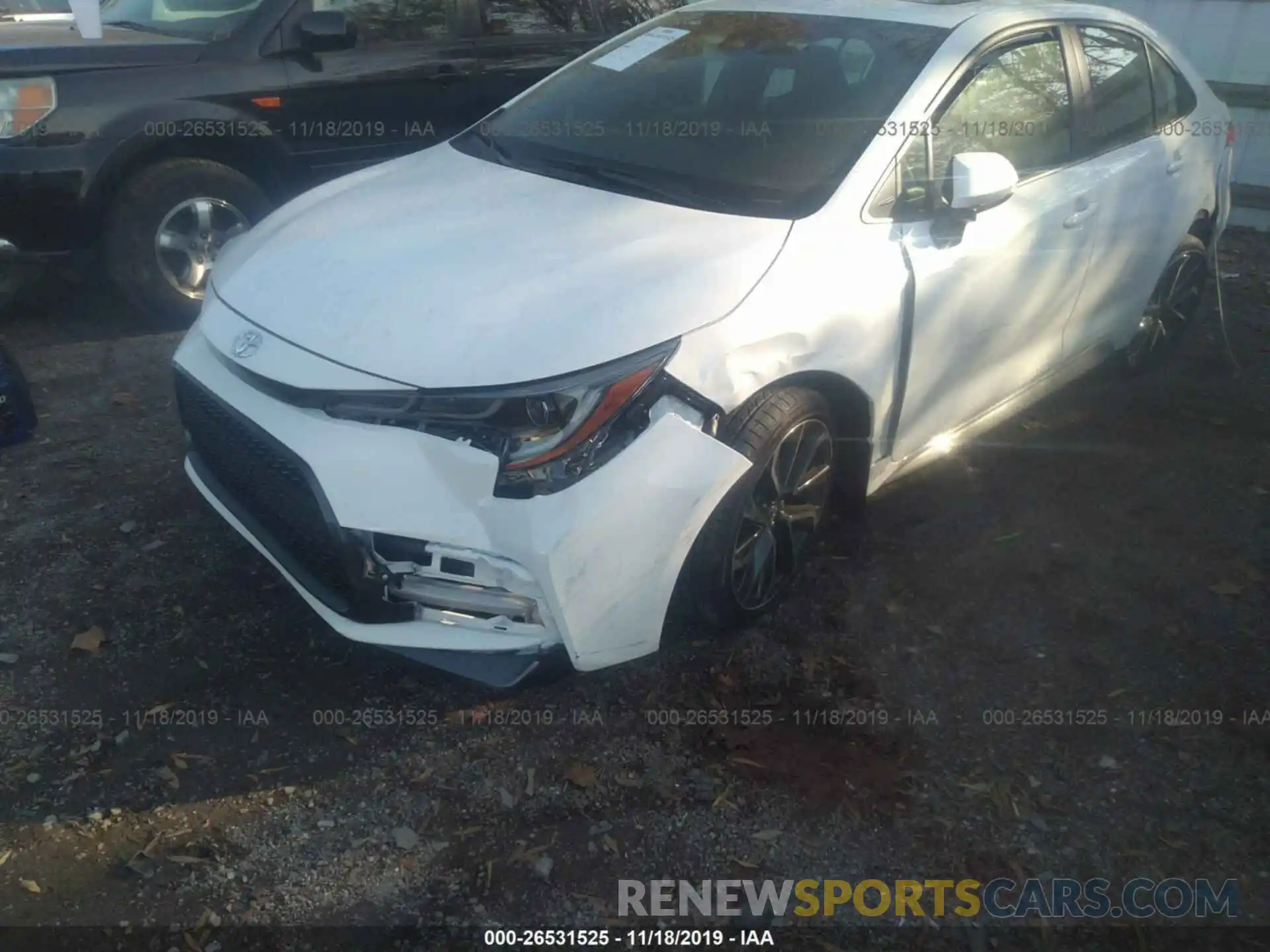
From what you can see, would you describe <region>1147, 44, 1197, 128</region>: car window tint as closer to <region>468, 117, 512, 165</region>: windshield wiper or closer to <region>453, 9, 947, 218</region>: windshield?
<region>453, 9, 947, 218</region>: windshield

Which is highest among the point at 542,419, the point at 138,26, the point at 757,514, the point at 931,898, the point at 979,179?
the point at 138,26

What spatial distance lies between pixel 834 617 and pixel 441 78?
3766 mm

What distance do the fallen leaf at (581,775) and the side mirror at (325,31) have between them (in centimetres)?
386

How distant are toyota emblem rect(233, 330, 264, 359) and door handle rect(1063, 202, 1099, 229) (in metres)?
2.74

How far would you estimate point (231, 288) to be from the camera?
297 centimetres

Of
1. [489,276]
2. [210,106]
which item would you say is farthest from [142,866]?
[210,106]

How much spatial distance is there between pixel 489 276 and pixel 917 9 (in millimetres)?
1960

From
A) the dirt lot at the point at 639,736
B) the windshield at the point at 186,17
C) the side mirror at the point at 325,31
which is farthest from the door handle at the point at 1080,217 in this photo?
the windshield at the point at 186,17

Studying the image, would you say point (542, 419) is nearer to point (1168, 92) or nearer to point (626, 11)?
point (1168, 92)

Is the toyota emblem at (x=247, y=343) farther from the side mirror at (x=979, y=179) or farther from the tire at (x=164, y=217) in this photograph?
the tire at (x=164, y=217)

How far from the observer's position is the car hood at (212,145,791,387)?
8.20 feet

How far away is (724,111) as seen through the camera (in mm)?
3463

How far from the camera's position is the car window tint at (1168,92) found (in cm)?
434

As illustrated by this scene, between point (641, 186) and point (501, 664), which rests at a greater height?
point (641, 186)
